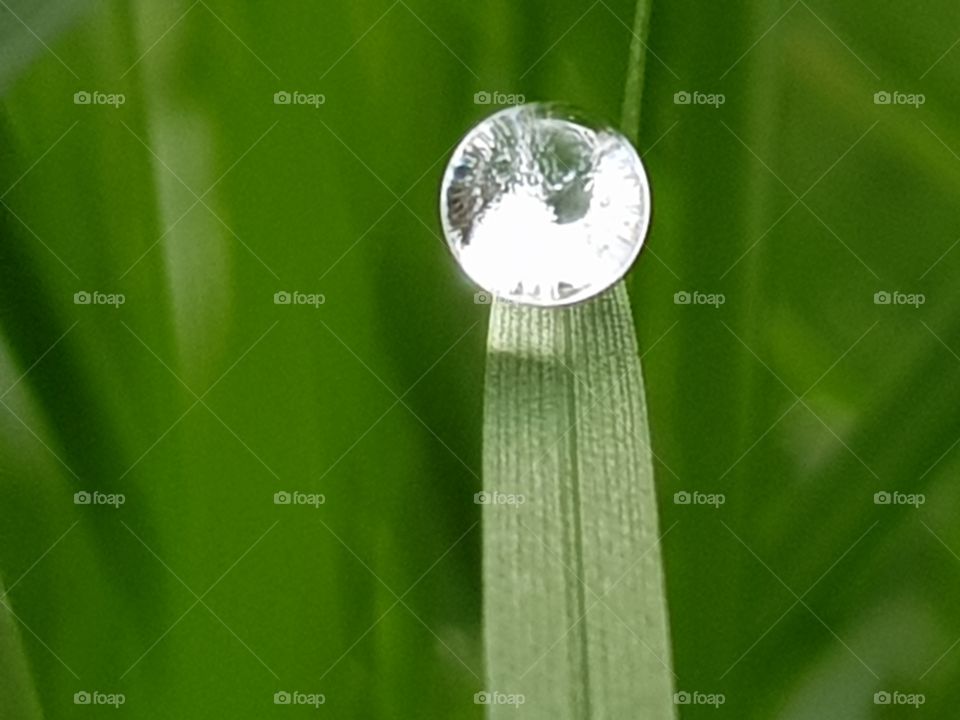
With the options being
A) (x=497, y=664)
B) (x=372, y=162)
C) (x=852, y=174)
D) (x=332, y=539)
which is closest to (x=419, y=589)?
(x=332, y=539)

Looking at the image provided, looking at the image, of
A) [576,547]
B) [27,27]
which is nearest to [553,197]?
[576,547]

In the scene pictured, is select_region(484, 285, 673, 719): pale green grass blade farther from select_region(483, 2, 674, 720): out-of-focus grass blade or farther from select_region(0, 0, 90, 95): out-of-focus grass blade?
select_region(0, 0, 90, 95): out-of-focus grass blade

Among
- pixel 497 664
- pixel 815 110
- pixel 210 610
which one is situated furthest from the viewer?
pixel 815 110

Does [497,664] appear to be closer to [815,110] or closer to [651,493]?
[651,493]

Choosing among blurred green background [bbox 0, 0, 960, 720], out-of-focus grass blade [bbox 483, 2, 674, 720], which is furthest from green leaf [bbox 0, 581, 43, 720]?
out-of-focus grass blade [bbox 483, 2, 674, 720]

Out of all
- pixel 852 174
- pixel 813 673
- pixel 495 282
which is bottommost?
pixel 813 673

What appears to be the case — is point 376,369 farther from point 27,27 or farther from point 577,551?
point 27,27

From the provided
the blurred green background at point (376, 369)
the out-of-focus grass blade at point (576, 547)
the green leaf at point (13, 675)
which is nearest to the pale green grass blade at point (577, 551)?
the out-of-focus grass blade at point (576, 547)
